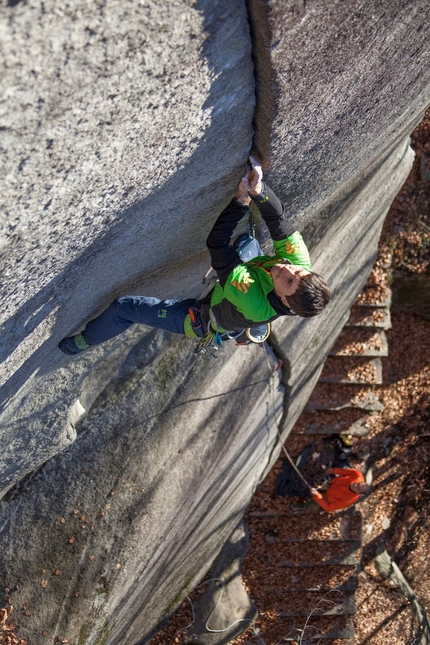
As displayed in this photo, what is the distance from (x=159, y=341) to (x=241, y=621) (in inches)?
182

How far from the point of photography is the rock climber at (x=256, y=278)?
3.14 metres

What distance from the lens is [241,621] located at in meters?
7.67

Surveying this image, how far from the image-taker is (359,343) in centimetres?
795

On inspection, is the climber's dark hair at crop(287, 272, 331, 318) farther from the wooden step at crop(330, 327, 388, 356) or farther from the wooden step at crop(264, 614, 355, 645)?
the wooden step at crop(264, 614, 355, 645)

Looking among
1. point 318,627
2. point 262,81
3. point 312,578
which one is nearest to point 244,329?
point 262,81

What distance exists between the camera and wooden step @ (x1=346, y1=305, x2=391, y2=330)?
311 inches

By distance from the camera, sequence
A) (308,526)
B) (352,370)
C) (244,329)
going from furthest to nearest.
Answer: (308,526), (352,370), (244,329)

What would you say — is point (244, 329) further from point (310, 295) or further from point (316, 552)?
point (316, 552)

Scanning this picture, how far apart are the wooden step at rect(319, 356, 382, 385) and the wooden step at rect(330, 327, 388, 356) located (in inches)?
4.6

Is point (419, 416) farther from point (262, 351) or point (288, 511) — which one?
point (262, 351)

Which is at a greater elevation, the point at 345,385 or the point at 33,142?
the point at 33,142

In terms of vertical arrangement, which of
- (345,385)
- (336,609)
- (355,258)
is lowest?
(336,609)

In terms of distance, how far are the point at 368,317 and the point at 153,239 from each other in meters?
4.94

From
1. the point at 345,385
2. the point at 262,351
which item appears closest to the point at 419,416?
the point at 345,385
